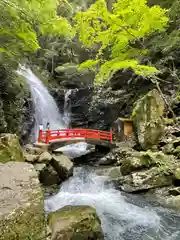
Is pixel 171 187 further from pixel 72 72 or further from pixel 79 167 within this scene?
pixel 72 72

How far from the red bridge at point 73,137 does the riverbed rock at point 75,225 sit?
20.5 feet

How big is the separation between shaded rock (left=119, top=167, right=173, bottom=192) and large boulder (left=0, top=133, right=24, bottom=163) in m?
3.76

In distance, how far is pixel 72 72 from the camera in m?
21.3

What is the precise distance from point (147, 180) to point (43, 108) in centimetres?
1257

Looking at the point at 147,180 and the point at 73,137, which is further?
the point at 73,137

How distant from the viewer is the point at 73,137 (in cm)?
1149

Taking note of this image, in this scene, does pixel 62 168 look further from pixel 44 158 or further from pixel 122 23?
pixel 122 23

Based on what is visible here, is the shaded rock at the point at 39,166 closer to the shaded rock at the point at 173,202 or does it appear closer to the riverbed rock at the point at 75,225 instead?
the riverbed rock at the point at 75,225

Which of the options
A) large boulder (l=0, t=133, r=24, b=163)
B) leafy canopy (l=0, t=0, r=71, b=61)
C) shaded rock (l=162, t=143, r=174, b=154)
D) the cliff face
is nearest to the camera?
leafy canopy (l=0, t=0, r=71, b=61)

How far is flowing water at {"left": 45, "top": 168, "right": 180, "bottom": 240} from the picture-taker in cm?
468

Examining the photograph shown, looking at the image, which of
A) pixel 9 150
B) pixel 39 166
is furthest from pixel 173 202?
pixel 9 150

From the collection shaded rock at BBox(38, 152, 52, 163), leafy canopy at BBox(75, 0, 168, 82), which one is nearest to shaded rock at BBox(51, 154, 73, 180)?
shaded rock at BBox(38, 152, 52, 163)

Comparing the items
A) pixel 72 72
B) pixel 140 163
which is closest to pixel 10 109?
pixel 140 163

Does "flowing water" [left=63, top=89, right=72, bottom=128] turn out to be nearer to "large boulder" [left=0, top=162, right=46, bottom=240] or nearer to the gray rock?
the gray rock
